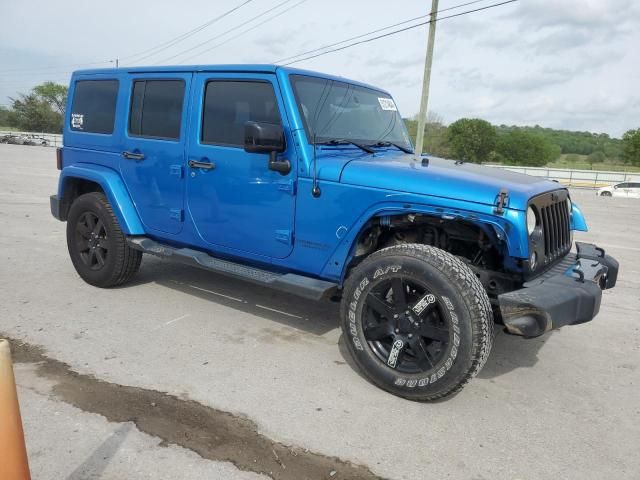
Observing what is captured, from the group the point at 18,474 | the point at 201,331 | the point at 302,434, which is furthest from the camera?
the point at 201,331

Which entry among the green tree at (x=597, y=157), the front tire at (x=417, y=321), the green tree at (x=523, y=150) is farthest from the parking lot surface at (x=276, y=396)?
the green tree at (x=597, y=157)

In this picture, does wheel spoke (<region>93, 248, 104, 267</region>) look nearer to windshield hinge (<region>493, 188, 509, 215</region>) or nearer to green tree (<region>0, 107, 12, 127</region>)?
windshield hinge (<region>493, 188, 509, 215</region>)

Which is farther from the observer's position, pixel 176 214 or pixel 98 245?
pixel 98 245

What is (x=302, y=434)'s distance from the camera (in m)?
2.85

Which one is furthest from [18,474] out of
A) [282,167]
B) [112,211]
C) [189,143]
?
[112,211]

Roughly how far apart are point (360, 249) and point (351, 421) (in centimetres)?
125

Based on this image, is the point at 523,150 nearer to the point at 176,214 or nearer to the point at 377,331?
the point at 176,214

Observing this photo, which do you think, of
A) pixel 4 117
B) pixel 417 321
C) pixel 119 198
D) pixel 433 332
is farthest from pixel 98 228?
pixel 4 117

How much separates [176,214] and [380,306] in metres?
2.14

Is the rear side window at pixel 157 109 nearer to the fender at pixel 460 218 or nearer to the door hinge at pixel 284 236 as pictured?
the door hinge at pixel 284 236

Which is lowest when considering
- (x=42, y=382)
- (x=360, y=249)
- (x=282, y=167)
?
(x=42, y=382)

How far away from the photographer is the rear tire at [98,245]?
498cm

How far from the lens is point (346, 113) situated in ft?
13.9

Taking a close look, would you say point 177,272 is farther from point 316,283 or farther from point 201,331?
point 316,283
